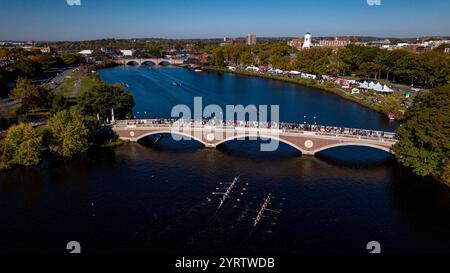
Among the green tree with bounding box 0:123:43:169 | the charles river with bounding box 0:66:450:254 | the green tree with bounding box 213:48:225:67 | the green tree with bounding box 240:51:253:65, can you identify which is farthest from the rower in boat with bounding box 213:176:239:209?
the green tree with bounding box 213:48:225:67

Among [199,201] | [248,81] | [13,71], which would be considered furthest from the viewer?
[248,81]

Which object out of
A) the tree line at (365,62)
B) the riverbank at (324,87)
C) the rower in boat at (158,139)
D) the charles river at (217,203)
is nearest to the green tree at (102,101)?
the rower in boat at (158,139)

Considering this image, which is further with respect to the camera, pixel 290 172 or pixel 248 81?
pixel 248 81

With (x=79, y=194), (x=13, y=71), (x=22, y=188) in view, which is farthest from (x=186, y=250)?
(x=13, y=71)

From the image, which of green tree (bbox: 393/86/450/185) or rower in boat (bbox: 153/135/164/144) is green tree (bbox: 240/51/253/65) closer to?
rower in boat (bbox: 153/135/164/144)

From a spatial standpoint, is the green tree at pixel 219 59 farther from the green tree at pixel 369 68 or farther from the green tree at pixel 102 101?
the green tree at pixel 102 101

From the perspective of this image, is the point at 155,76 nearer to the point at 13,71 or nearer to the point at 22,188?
the point at 13,71
